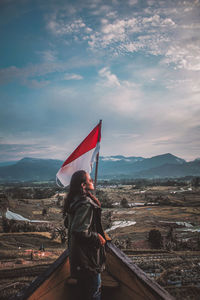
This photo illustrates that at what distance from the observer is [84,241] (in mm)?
2684

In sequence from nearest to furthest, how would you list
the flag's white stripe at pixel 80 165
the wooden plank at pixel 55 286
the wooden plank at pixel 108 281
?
1. the wooden plank at pixel 55 286
2. the wooden plank at pixel 108 281
3. the flag's white stripe at pixel 80 165

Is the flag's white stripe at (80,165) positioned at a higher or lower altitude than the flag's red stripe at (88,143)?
lower

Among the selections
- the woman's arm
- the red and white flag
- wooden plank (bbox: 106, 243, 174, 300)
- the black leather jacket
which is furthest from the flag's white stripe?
the woman's arm

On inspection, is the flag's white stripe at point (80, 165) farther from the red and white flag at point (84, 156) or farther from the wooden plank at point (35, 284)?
the wooden plank at point (35, 284)

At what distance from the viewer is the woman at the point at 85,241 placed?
256 centimetres

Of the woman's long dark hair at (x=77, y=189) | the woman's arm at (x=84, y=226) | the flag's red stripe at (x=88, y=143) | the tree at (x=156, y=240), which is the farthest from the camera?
the tree at (x=156, y=240)

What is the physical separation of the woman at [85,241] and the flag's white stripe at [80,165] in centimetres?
216

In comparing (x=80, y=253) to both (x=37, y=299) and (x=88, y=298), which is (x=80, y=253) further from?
(x=37, y=299)

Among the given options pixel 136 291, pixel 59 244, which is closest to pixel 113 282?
pixel 136 291

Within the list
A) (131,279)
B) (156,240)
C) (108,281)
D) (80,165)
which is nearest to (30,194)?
(156,240)

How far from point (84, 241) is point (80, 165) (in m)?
2.56

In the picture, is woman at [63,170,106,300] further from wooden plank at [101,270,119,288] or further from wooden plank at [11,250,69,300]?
wooden plank at [101,270,119,288]

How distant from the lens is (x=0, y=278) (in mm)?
5930

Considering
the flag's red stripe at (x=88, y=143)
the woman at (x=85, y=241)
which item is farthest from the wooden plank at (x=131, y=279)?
the flag's red stripe at (x=88, y=143)
